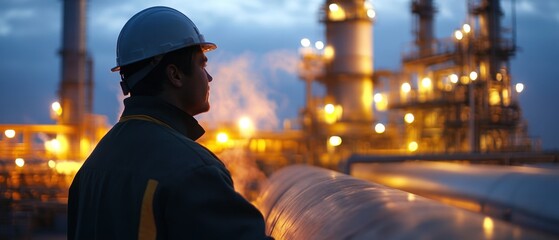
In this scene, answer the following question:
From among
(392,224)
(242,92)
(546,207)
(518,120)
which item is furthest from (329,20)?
(392,224)

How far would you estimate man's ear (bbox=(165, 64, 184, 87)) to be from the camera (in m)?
1.80

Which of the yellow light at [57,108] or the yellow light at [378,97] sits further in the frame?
the yellow light at [378,97]

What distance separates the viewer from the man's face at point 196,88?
1.83 meters

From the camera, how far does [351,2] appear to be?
23094 millimetres

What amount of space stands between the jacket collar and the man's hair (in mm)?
37

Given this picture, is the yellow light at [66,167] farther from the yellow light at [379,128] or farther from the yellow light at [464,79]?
the yellow light at [464,79]

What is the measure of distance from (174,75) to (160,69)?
5cm

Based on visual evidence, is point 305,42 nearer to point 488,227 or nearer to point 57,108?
point 57,108

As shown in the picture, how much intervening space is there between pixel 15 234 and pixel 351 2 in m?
15.6

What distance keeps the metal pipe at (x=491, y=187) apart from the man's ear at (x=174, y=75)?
11.5 ft

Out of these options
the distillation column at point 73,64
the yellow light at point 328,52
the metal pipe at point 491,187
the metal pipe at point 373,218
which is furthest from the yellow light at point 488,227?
the yellow light at point 328,52

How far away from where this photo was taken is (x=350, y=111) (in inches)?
908

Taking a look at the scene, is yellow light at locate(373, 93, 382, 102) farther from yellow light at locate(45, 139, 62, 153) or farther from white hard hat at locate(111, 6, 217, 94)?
white hard hat at locate(111, 6, 217, 94)

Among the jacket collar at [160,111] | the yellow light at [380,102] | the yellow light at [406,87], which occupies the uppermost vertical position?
the yellow light at [406,87]
